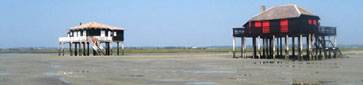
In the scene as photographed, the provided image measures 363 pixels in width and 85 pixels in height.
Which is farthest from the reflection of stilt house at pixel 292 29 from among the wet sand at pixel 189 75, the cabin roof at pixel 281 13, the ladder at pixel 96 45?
the ladder at pixel 96 45

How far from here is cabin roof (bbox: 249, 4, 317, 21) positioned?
42509 mm

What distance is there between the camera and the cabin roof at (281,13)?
42.5m

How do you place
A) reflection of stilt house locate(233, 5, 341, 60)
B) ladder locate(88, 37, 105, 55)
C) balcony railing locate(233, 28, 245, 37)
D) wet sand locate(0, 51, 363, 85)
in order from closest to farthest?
wet sand locate(0, 51, 363, 85), reflection of stilt house locate(233, 5, 341, 60), balcony railing locate(233, 28, 245, 37), ladder locate(88, 37, 105, 55)

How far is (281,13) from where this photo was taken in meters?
43.7

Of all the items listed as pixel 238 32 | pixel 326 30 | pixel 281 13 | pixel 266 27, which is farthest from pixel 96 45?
pixel 326 30

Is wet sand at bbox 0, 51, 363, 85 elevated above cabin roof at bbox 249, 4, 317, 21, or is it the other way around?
cabin roof at bbox 249, 4, 317, 21

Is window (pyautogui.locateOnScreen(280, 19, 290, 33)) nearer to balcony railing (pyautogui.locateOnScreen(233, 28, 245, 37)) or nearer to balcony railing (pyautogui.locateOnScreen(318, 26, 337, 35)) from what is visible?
balcony railing (pyautogui.locateOnScreen(318, 26, 337, 35))

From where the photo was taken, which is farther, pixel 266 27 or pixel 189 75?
pixel 266 27

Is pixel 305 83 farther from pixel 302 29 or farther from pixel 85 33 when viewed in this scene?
pixel 85 33

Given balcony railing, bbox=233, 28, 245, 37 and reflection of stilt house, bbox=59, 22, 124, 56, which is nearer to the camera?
balcony railing, bbox=233, 28, 245, 37

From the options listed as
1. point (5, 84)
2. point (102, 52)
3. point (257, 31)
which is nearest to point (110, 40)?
point (102, 52)

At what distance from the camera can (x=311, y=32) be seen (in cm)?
4075

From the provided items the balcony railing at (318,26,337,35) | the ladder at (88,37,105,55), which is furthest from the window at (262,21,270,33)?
the ladder at (88,37,105,55)

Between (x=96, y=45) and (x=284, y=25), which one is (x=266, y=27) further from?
(x=96, y=45)
